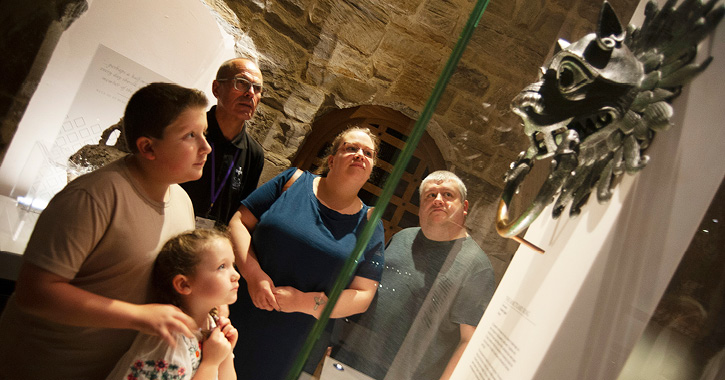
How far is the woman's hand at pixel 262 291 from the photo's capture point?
810 mm

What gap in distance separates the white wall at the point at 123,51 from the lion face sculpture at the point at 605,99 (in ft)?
4.13

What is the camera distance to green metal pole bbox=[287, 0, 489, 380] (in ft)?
1.70

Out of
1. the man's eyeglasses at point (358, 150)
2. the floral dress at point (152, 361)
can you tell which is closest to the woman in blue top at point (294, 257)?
the man's eyeglasses at point (358, 150)

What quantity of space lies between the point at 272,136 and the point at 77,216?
186 centimetres

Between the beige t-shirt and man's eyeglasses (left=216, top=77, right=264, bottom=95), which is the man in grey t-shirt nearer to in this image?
the beige t-shirt

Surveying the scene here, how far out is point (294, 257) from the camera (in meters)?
0.82

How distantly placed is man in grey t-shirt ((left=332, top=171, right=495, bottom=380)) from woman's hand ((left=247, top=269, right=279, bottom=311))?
265mm

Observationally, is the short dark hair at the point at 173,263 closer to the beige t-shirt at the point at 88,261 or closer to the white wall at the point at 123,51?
the beige t-shirt at the point at 88,261

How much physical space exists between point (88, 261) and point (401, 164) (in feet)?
1.51

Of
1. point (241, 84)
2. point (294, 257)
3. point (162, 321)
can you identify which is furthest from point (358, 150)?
point (241, 84)

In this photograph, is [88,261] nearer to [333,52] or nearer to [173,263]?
[173,263]

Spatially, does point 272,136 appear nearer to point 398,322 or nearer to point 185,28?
point 185,28

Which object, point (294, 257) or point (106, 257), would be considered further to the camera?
point (294, 257)

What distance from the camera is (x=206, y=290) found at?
0.72 m
